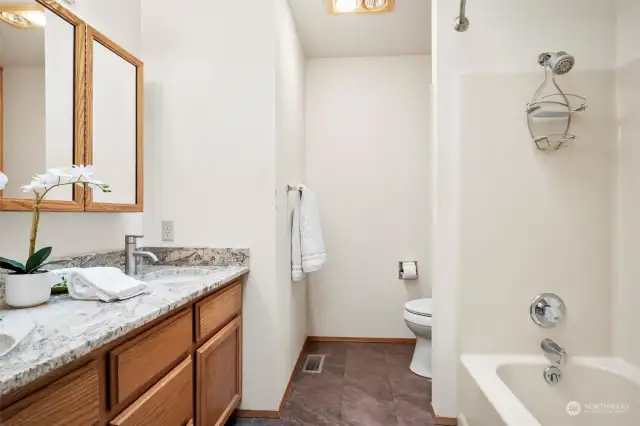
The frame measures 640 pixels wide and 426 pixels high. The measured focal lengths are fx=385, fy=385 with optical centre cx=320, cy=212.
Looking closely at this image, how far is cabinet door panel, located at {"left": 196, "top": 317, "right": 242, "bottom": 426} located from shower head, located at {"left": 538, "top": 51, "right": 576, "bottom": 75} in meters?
1.98

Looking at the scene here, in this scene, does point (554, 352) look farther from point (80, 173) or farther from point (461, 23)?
point (80, 173)

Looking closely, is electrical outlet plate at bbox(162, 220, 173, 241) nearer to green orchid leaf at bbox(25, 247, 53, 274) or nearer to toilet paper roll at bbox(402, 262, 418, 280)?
green orchid leaf at bbox(25, 247, 53, 274)

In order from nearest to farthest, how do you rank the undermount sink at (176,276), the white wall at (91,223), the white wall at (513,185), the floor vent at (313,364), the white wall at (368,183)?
the white wall at (91,223), the undermount sink at (176,276), the white wall at (513,185), the floor vent at (313,364), the white wall at (368,183)

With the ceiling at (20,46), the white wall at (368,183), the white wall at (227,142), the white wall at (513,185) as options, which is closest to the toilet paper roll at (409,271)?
the white wall at (368,183)

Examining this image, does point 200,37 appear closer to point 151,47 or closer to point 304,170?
point 151,47

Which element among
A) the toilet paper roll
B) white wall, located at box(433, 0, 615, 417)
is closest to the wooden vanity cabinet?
white wall, located at box(433, 0, 615, 417)

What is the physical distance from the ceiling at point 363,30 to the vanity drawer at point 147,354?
215 centimetres

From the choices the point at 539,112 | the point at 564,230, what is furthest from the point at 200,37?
the point at 564,230

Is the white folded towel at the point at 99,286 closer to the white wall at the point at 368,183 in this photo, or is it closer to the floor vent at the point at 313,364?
the floor vent at the point at 313,364

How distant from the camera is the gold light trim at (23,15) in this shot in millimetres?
1260

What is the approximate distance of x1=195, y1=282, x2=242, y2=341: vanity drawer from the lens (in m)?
1.54

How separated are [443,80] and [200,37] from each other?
1343 mm

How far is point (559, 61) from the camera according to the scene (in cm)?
179

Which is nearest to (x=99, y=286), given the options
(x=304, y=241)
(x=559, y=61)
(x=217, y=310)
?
(x=217, y=310)
